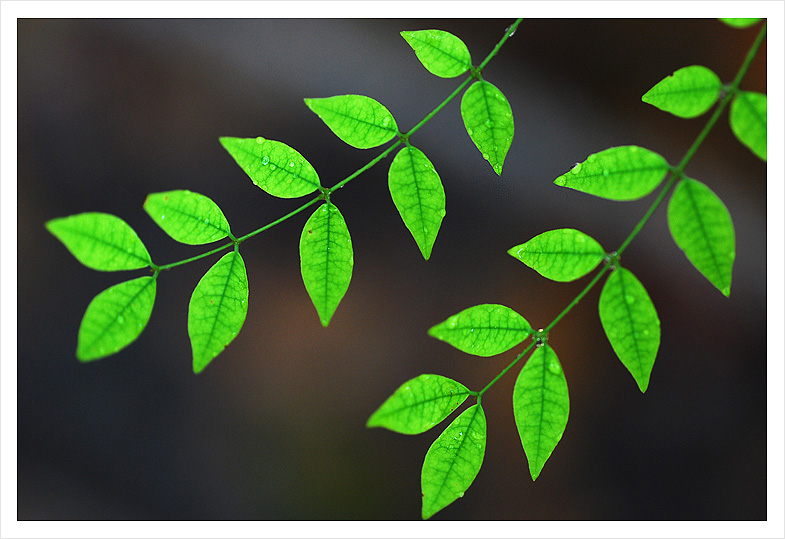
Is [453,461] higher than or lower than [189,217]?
lower

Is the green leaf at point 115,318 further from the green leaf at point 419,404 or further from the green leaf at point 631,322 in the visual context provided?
the green leaf at point 631,322

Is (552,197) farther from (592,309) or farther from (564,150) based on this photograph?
(592,309)

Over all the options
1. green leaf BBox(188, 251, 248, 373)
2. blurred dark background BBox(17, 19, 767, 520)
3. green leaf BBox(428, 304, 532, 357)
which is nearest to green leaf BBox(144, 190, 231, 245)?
green leaf BBox(188, 251, 248, 373)

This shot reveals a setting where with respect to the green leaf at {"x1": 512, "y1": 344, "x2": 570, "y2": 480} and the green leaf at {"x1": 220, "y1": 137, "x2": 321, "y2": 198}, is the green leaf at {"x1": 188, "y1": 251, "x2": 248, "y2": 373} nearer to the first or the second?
the green leaf at {"x1": 220, "y1": 137, "x2": 321, "y2": 198}

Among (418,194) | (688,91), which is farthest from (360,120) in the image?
(688,91)

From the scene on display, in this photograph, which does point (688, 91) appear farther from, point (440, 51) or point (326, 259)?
point (326, 259)

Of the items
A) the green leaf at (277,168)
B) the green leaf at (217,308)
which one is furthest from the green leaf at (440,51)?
the green leaf at (217,308)
